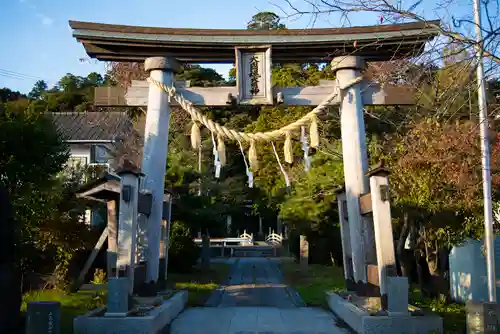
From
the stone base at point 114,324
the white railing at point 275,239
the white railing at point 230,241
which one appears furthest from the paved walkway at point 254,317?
the white railing at point 275,239

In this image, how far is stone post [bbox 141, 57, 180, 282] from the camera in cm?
1053

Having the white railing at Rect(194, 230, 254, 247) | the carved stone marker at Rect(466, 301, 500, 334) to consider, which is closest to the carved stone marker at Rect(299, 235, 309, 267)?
the white railing at Rect(194, 230, 254, 247)

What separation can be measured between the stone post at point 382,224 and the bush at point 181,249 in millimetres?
11788

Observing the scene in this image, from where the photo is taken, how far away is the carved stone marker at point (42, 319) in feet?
20.7

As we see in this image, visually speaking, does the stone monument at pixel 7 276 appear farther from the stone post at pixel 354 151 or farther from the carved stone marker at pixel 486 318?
the carved stone marker at pixel 486 318

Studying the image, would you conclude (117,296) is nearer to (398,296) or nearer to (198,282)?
(398,296)

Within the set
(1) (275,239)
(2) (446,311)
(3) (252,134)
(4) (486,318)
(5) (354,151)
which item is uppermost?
(3) (252,134)

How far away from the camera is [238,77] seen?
428 inches

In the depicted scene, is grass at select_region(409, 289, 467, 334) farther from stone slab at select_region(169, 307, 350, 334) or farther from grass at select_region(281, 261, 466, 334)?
stone slab at select_region(169, 307, 350, 334)

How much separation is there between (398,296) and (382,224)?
1.27 meters

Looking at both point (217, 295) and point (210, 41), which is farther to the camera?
point (217, 295)

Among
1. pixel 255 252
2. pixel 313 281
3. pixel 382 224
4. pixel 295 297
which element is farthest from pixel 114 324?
pixel 255 252

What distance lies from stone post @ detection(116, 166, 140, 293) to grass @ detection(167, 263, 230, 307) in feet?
13.0

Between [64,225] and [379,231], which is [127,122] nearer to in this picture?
[64,225]
